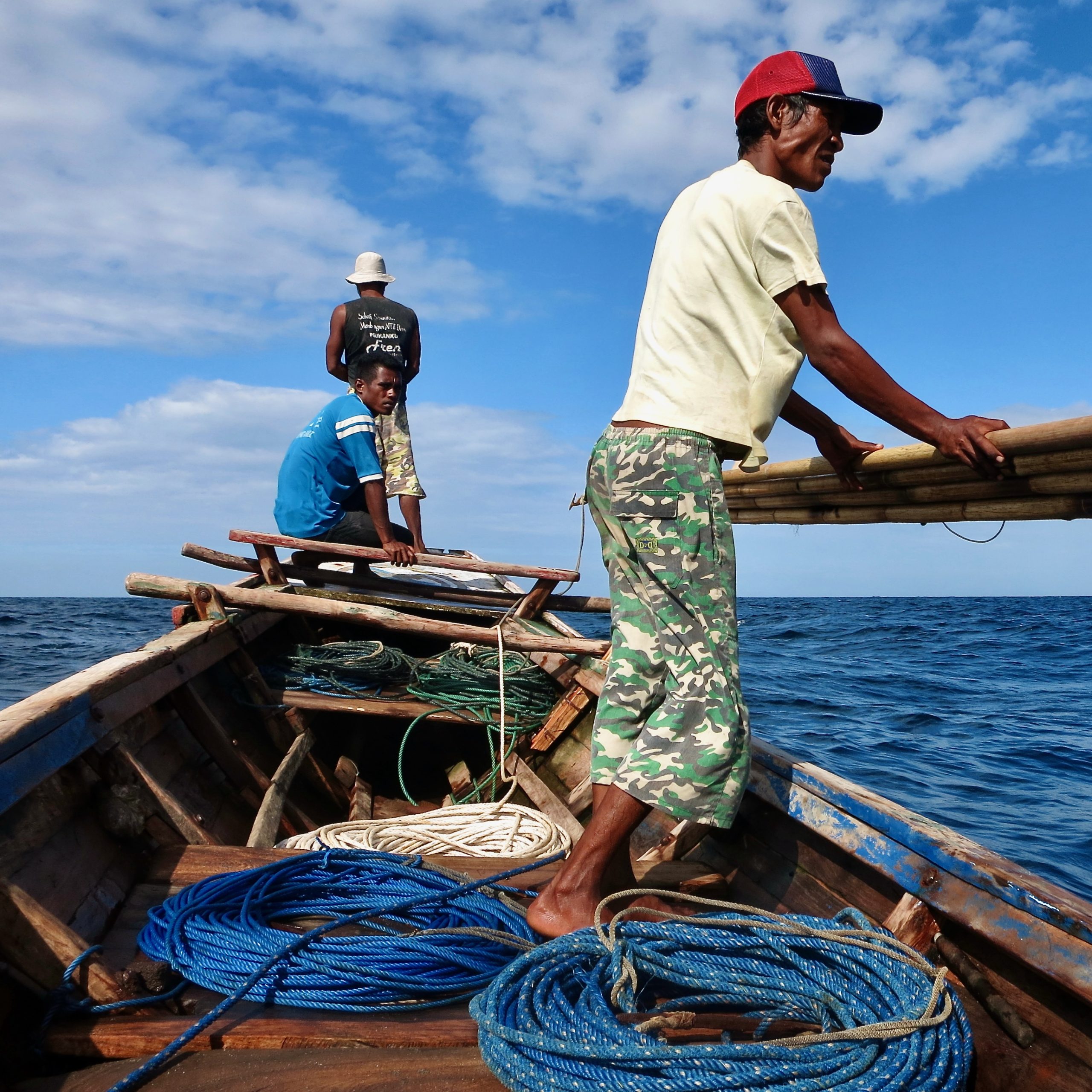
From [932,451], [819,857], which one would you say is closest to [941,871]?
[819,857]

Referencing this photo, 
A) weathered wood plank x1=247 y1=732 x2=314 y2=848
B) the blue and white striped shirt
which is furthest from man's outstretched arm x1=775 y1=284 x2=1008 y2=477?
the blue and white striped shirt

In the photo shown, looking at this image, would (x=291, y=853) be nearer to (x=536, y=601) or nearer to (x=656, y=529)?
(x=656, y=529)

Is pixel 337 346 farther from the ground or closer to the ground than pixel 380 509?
farther from the ground

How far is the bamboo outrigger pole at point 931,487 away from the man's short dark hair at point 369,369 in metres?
3.48

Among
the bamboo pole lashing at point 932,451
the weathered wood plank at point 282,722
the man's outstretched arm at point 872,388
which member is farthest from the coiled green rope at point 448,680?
the man's outstretched arm at point 872,388

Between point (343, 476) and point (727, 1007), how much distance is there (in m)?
4.70

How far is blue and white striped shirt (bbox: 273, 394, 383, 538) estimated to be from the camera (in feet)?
18.0

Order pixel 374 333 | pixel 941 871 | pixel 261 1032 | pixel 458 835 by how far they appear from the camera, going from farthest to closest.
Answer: pixel 374 333
pixel 458 835
pixel 941 871
pixel 261 1032

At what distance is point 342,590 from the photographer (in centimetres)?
548

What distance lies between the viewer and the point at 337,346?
20.9 feet

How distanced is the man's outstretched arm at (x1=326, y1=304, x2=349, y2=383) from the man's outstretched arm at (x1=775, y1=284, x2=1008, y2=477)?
484 cm

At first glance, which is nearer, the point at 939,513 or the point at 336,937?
the point at 336,937

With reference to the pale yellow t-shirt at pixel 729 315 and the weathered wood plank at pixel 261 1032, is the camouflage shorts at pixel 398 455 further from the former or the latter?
the weathered wood plank at pixel 261 1032

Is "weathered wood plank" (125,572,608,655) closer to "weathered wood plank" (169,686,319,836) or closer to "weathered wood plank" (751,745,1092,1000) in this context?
"weathered wood plank" (169,686,319,836)
